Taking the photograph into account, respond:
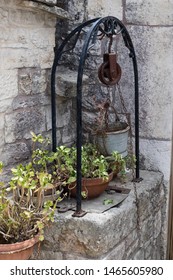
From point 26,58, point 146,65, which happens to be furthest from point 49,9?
point 146,65

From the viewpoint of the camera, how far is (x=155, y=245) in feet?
12.2

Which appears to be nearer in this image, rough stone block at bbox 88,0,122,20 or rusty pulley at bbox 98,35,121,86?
rusty pulley at bbox 98,35,121,86

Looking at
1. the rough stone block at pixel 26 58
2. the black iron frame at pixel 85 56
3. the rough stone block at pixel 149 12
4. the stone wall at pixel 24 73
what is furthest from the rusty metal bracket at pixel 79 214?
the rough stone block at pixel 149 12

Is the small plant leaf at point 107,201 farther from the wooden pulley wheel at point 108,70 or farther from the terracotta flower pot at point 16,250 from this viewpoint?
the wooden pulley wheel at point 108,70

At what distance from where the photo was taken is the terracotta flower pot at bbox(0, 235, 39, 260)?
99.4 inches

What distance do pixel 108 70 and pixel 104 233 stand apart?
40.8 inches

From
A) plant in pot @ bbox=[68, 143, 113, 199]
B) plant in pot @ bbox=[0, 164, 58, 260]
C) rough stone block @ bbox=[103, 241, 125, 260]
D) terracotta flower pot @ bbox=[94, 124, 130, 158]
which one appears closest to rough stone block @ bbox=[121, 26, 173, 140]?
terracotta flower pot @ bbox=[94, 124, 130, 158]

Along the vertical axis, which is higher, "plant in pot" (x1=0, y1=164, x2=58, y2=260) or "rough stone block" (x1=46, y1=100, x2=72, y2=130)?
"rough stone block" (x1=46, y1=100, x2=72, y2=130)

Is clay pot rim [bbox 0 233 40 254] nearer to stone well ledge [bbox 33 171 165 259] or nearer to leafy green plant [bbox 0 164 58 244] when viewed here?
leafy green plant [bbox 0 164 58 244]

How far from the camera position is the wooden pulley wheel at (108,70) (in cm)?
312

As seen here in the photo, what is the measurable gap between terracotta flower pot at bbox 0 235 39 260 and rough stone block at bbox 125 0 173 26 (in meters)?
1.76

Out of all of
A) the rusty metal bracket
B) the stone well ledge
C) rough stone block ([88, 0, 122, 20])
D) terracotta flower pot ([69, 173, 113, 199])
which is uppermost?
rough stone block ([88, 0, 122, 20])

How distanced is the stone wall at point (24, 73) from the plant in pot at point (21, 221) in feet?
1.18
